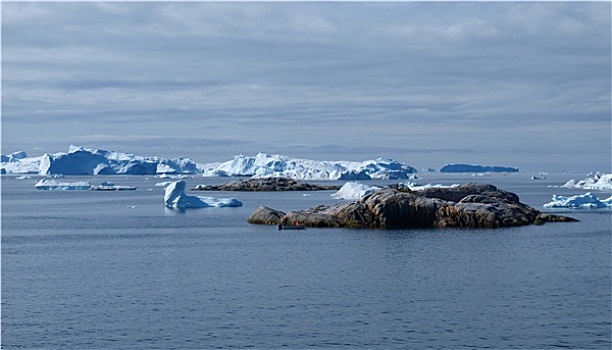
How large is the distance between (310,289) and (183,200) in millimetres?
42563

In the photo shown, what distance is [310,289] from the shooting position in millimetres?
25281

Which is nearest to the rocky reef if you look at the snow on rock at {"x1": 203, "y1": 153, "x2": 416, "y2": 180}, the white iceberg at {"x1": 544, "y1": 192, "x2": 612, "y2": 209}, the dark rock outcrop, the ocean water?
the ocean water

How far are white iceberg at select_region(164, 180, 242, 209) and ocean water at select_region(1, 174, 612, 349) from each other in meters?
19.0

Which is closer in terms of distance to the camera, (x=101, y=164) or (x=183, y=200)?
(x=183, y=200)

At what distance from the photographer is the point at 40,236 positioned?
4481 cm

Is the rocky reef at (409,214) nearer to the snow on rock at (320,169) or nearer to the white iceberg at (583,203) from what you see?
the white iceberg at (583,203)

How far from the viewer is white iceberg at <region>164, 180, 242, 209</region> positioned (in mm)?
64894

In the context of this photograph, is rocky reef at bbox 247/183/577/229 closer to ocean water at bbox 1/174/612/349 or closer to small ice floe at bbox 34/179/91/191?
ocean water at bbox 1/174/612/349

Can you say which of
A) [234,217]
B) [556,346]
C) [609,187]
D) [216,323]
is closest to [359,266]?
[216,323]

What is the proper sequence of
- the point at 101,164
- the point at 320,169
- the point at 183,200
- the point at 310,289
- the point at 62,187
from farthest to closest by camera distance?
1. the point at 320,169
2. the point at 101,164
3. the point at 62,187
4. the point at 183,200
5. the point at 310,289

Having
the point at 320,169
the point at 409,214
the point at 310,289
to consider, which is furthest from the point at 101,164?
the point at 310,289

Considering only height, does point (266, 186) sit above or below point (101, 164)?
below

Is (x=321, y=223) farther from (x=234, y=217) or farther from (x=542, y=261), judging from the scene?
(x=542, y=261)

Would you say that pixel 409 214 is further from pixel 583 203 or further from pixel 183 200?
pixel 183 200
